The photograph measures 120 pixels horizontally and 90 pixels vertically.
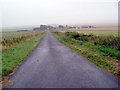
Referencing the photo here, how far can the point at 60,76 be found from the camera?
20.1ft

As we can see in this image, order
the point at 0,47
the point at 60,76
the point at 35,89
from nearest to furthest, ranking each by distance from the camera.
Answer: the point at 35,89 < the point at 60,76 < the point at 0,47

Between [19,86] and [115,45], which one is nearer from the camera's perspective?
[19,86]

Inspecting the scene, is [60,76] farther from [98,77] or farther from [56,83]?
[98,77]

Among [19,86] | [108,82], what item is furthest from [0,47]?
[108,82]

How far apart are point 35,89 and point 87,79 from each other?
2335 mm

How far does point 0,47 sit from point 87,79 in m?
13.3

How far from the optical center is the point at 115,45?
12758mm

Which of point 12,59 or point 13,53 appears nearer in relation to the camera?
point 12,59

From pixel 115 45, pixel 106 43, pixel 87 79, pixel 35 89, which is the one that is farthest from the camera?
pixel 106 43

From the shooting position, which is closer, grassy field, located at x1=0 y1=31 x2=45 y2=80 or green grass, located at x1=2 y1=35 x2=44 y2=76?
green grass, located at x1=2 y1=35 x2=44 y2=76

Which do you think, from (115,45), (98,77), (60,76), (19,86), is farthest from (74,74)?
(115,45)

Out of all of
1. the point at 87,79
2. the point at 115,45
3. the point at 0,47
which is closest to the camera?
the point at 87,79

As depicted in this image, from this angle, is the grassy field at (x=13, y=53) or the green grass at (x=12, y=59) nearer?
the green grass at (x=12, y=59)

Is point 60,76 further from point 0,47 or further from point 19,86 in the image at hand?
point 0,47
